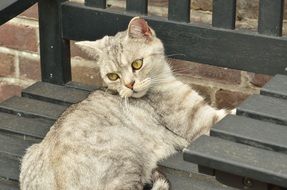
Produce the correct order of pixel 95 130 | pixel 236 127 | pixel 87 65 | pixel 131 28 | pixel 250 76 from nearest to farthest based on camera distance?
pixel 236 127, pixel 95 130, pixel 131 28, pixel 250 76, pixel 87 65

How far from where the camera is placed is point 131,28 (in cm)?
230

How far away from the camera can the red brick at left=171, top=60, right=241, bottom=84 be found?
2.52 metres

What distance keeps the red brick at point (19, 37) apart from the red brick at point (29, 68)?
0.05 metres

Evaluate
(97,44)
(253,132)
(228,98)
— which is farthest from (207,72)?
(253,132)

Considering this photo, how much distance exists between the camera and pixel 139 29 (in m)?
2.31

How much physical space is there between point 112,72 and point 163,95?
0.19 m

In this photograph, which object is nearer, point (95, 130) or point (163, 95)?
point (95, 130)

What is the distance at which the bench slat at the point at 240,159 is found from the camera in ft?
4.63

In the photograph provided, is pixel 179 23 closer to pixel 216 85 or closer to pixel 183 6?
pixel 183 6

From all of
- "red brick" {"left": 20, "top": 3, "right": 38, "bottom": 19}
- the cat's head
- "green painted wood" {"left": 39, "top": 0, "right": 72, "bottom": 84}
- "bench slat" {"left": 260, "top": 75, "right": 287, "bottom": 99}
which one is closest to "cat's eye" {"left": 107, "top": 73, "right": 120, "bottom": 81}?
the cat's head

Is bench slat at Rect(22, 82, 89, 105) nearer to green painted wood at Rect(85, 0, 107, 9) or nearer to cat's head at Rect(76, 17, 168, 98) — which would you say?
cat's head at Rect(76, 17, 168, 98)

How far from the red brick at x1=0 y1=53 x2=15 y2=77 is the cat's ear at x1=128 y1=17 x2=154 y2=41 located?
2.52ft

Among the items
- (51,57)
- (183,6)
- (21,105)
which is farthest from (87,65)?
(183,6)

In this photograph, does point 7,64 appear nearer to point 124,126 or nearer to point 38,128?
point 38,128
